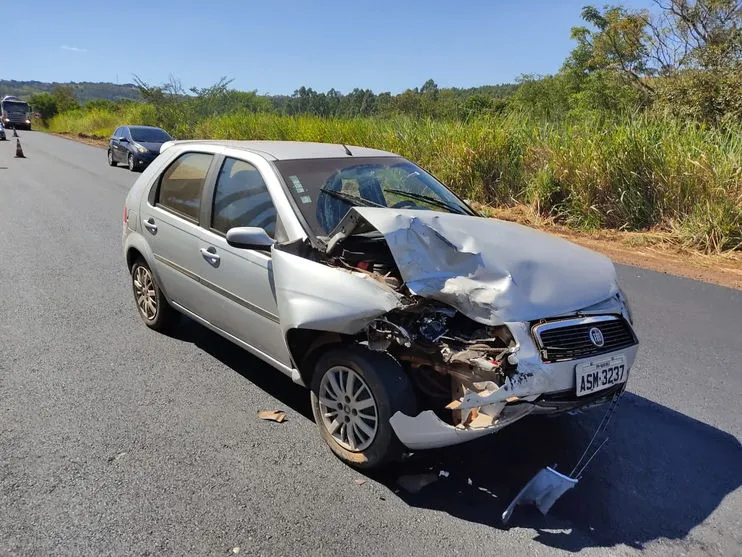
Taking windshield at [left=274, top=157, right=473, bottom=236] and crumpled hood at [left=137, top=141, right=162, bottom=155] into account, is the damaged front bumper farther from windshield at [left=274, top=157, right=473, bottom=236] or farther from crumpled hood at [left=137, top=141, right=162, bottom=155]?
crumpled hood at [left=137, top=141, right=162, bottom=155]

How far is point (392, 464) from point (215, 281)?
182 cm

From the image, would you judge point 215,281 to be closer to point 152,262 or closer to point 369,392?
point 152,262

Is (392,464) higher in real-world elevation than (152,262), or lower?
lower

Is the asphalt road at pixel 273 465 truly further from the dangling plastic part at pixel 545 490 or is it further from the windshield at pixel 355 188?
the windshield at pixel 355 188

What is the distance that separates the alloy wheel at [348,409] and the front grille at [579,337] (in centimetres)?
94

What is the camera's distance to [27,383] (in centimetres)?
439

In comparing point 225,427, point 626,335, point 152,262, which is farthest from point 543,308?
point 152,262

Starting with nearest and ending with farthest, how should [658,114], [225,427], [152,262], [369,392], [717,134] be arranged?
[369,392], [225,427], [152,262], [717,134], [658,114]

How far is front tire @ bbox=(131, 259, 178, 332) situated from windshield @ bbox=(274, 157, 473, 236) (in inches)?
73.8

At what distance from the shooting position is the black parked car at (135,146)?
21250mm

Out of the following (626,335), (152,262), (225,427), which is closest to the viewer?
(626,335)

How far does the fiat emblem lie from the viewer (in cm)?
326

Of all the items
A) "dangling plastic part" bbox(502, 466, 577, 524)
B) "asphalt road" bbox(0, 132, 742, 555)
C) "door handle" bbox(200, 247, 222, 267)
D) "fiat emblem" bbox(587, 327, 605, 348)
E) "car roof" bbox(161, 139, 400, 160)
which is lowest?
"asphalt road" bbox(0, 132, 742, 555)

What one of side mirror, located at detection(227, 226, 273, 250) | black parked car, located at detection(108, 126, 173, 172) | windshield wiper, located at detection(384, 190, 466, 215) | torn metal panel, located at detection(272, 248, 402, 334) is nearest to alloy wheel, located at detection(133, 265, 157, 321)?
side mirror, located at detection(227, 226, 273, 250)
